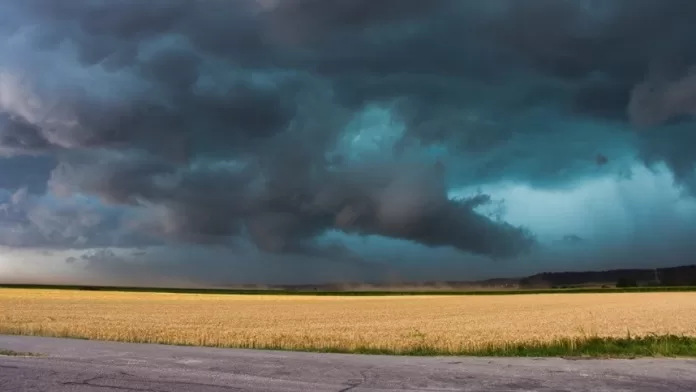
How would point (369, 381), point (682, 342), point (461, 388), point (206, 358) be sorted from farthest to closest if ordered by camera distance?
1. point (682, 342)
2. point (206, 358)
3. point (369, 381)
4. point (461, 388)

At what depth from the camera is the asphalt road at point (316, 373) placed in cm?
1134

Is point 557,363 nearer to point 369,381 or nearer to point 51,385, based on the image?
point 369,381

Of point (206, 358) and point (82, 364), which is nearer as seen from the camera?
point (82, 364)

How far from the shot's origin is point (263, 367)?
13844 mm

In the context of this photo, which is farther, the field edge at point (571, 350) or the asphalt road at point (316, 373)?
the field edge at point (571, 350)

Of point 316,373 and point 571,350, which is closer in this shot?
point 316,373

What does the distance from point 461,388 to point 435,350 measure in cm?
756

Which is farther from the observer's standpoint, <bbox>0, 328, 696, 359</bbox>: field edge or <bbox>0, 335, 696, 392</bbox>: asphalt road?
<bbox>0, 328, 696, 359</bbox>: field edge

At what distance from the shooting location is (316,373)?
12898 mm

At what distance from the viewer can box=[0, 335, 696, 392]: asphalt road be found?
11.3m

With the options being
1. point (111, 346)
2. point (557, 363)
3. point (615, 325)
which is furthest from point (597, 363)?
point (615, 325)

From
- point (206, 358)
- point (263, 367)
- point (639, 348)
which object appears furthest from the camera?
point (639, 348)

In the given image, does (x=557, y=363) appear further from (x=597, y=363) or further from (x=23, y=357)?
(x=23, y=357)

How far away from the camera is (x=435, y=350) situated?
61.2ft
